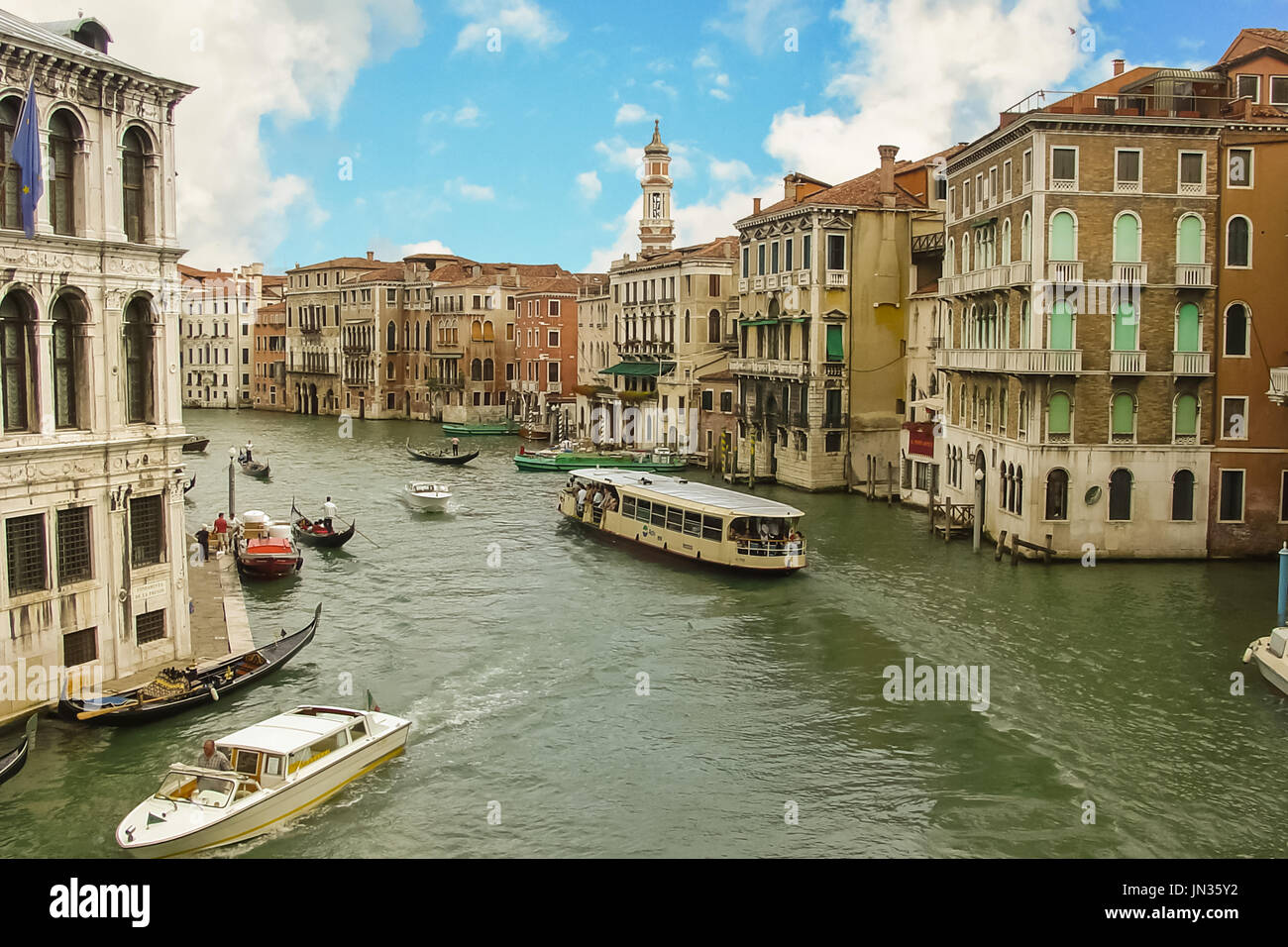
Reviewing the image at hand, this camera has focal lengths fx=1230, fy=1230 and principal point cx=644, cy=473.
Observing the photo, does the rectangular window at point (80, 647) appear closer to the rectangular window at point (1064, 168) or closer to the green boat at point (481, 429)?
the rectangular window at point (1064, 168)

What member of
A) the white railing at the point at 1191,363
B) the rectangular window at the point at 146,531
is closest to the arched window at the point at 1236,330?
the white railing at the point at 1191,363

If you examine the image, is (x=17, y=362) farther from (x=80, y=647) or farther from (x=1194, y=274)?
(x=1194, y=274)

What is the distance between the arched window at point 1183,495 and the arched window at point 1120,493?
1025 millimetres

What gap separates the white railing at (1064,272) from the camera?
89.5 ft

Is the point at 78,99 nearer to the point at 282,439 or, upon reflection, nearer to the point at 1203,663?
the point at 1203,663

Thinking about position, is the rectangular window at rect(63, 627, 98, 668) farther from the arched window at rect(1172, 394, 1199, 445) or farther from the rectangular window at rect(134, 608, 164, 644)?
the arched window at rect(1172, 394, 1199, 445)

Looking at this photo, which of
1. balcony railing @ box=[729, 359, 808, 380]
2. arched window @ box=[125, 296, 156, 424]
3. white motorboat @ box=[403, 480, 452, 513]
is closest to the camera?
arched window @ box=[125, 296, 156, 424]

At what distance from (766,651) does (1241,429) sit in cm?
1345

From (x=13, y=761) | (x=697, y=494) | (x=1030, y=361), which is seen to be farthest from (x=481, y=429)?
(x=13, y=761)

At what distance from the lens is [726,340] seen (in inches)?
2084

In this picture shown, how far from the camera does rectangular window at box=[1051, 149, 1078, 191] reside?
89.1 ft

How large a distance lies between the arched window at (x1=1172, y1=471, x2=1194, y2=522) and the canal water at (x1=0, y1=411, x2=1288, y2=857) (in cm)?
133

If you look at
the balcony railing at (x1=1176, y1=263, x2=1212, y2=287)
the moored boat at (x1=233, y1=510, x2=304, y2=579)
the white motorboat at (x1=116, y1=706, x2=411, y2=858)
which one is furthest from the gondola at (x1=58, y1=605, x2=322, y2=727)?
the balcony railing at (x1=1176, y1=263, x2=1212, y2=287)
